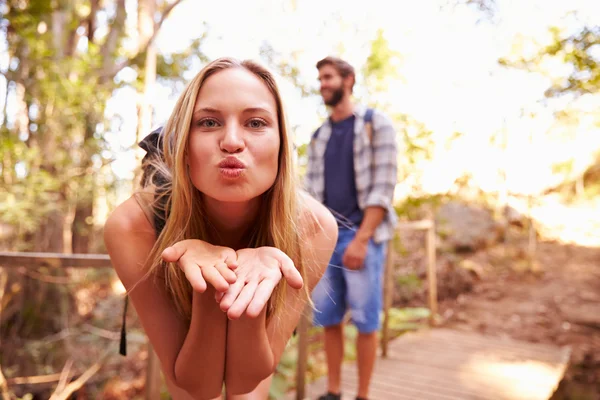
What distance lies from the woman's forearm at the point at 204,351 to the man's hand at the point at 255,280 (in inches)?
6.1

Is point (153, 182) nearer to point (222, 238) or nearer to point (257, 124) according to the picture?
point (222, 238)

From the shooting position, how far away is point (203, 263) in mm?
949

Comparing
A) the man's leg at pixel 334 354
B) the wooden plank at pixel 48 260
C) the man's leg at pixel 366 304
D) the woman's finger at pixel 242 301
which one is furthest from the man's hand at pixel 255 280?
the man's leg at pixel 334 354

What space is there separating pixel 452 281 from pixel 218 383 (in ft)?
22.5

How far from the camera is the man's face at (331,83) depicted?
2.69 meters

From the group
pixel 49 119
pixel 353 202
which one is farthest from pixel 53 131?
pixel 353 202

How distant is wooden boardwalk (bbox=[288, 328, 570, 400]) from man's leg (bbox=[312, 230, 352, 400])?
366mm

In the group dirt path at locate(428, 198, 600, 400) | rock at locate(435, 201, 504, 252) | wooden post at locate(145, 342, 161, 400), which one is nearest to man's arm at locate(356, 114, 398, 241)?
wooden post at locate(145, 342, 161, 400)

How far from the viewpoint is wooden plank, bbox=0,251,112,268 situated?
205cm

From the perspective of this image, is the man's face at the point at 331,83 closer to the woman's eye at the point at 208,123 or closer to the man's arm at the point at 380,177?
the man's arm at the point at 380,177

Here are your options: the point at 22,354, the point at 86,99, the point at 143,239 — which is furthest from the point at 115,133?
the point at 143,239

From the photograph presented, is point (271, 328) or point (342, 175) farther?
point (342, 175)

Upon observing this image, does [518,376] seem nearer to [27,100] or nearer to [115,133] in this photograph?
[115,133]

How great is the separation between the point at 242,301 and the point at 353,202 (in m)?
1.91
